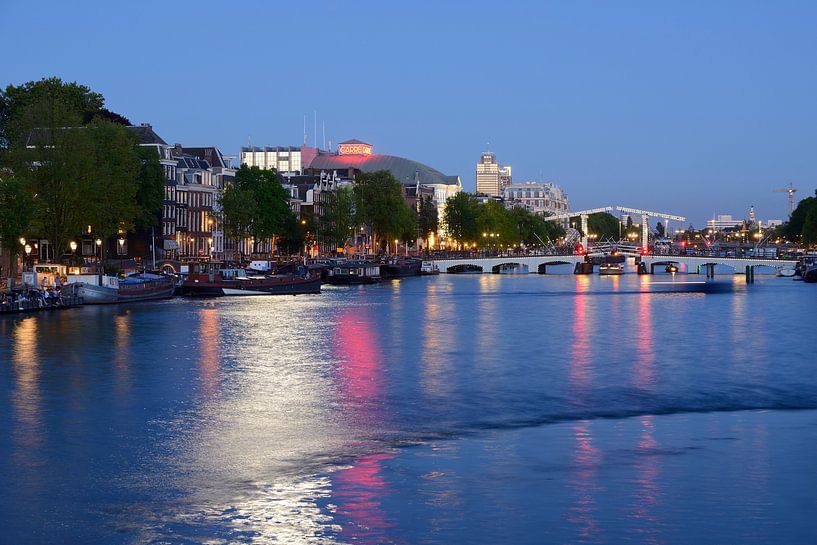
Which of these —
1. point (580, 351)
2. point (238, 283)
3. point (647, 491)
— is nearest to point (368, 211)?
point (238, 283)

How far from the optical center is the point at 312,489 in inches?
990

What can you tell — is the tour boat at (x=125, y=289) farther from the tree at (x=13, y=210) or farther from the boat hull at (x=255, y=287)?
the tree at (x=13, y=210)

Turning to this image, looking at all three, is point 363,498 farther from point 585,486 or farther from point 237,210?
point 237,210

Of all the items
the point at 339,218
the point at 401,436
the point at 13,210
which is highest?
the point at 339,218

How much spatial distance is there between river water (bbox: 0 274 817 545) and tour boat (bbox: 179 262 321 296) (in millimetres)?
35250

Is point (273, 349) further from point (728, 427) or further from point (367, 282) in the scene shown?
point (367, 282)

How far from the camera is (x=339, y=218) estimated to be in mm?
163750

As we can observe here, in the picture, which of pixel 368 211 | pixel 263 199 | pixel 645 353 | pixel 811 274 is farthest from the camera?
pixel 368 211

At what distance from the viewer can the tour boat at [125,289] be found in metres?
82.5

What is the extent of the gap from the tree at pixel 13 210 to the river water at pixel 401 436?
1118 centimetres

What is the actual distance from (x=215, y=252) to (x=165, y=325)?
74125 millimetres

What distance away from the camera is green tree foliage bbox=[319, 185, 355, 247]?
16362cm

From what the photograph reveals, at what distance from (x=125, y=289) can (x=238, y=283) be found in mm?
Result: 17203

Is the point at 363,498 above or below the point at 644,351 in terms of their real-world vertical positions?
below
